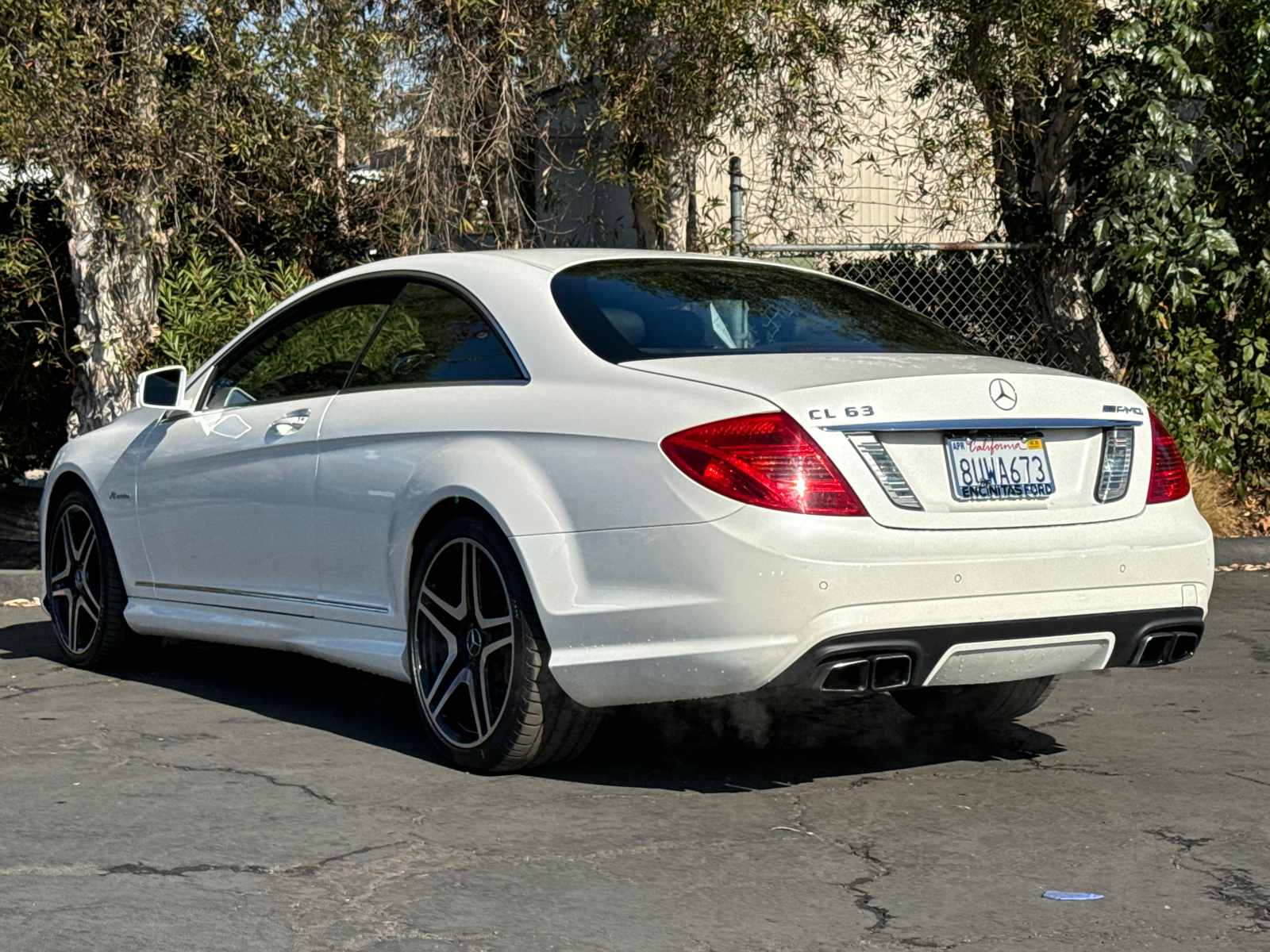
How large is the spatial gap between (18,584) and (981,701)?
5.63 metres

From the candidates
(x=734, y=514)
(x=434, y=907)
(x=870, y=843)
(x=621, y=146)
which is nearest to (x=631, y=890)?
(x=434, y=907)

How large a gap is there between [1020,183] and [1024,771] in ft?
23.4

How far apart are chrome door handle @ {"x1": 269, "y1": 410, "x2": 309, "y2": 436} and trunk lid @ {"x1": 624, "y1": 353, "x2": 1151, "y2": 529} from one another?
1490 mm

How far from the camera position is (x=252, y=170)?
1060cm

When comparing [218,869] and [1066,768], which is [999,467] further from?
[218,869]

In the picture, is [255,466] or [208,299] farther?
[208,299]

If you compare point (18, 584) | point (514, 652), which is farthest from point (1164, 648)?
point (18, 584)

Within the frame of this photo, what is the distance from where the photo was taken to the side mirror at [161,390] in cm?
644

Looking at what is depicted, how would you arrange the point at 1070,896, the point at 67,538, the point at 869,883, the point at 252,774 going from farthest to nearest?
the point at 67,538 → the point at 252,774 → the point at 869,883 → the point at 1070,896

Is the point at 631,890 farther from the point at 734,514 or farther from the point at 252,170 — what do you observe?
the point at 252,170

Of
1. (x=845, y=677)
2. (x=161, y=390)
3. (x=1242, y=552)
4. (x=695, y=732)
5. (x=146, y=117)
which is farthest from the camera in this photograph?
(x=1242, y=552)

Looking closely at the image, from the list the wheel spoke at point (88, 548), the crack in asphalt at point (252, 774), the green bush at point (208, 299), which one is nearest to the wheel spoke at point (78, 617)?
the wheel spoke at point (88, 548)

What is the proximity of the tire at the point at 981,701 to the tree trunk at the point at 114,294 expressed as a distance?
5.99 meters

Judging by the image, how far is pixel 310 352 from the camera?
5949 millimetres
